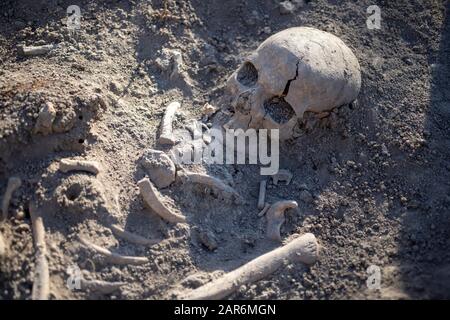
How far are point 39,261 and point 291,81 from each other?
2337 mm

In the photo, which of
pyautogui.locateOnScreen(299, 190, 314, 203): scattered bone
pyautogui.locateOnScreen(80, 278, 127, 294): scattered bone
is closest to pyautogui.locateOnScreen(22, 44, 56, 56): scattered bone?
pyautogui.locateOnScreen(80, 278, 127, 294): scattered bone

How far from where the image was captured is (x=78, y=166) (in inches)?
150

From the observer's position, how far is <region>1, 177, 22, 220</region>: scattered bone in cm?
361

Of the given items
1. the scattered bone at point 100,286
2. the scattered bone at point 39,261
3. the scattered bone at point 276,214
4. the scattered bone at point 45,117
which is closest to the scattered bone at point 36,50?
the scattered bone at point 45,117

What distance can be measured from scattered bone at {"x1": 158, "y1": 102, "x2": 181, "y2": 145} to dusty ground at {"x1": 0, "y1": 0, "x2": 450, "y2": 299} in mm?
102

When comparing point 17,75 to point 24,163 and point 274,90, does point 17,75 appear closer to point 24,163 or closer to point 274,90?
point 24,163

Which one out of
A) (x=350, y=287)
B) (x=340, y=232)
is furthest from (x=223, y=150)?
(x=350, y=287)

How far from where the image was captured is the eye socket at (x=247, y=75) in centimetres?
435

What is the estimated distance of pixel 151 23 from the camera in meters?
4.92

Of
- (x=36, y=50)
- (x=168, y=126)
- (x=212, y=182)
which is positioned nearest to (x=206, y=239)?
(x=212, y=182)

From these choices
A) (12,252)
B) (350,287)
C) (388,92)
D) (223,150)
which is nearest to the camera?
(12,252)

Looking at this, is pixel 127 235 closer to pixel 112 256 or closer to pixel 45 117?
pixel 112 256

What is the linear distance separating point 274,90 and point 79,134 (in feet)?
5.27

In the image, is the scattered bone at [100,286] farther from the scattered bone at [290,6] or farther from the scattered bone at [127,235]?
the scattered bone at [290,6]
